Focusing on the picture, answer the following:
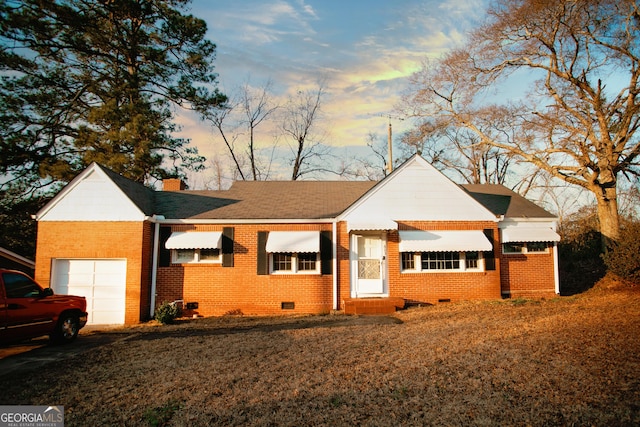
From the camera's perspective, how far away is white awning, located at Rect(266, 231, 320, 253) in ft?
45.0

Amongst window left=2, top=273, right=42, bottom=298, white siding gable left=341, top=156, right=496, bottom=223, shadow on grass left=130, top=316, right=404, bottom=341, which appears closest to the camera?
window left=2, top=273, right=42, bottom=298

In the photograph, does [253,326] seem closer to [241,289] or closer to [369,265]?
[241,289]

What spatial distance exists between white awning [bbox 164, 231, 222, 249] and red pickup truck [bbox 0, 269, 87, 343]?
12.3 ft

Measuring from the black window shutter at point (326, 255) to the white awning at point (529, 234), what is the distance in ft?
20.2

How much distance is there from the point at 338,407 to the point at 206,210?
11.2m

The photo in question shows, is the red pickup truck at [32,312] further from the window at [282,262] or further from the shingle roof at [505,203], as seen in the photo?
the shingle roof at [505,203]

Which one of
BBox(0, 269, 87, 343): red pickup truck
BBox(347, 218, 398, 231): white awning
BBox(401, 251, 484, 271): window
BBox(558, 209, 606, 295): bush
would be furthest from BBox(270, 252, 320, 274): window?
BBox(558, 209, 606, 295): bush

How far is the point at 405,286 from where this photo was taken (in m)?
14.3

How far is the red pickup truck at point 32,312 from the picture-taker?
8258mm

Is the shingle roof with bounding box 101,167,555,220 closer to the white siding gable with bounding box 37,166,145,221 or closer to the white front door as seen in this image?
the white siding gable with bounding box 37,166,145,221

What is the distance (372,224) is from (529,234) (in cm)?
577

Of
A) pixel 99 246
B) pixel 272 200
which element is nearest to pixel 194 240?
pixel 99 246

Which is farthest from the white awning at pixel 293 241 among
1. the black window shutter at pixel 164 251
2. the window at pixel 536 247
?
the window at pixel 536 247

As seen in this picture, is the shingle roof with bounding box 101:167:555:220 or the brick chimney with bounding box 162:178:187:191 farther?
the brick chimney with bounding box 162:178:187:191
